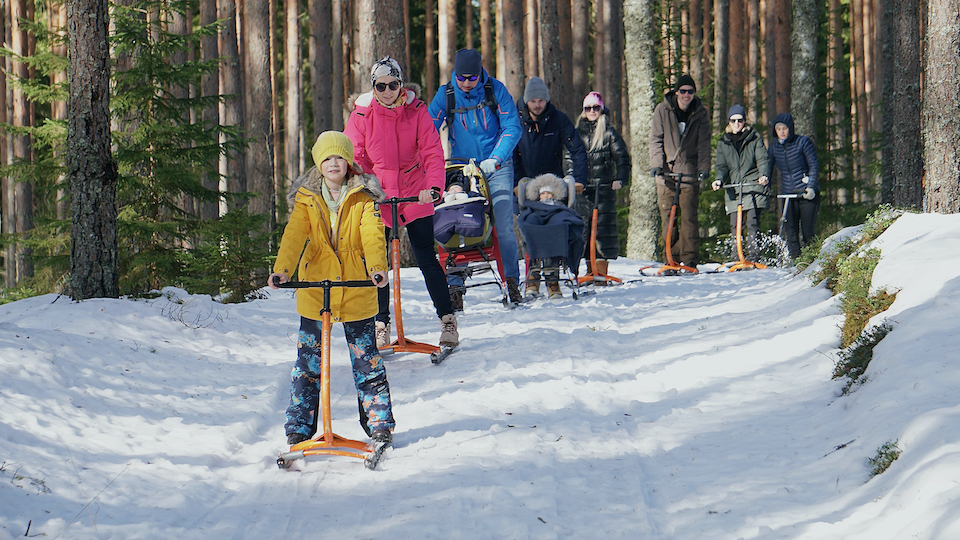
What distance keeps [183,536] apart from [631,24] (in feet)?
41.4

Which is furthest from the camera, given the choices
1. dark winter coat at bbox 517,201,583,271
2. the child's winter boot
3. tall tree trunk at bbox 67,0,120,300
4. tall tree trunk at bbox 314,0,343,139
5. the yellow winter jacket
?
tall tree trunk at bbox 314,0,343,139

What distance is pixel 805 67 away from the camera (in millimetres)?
15688

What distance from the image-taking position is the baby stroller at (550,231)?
9180 mm

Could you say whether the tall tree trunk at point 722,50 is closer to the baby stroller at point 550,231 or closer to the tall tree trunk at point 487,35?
the tall tree trunk at point 487,35

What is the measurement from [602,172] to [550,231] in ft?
7.21

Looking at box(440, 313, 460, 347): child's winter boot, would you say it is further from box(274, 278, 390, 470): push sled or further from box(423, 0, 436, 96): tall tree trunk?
box(423, 0, 436, 96): tall tree trunk

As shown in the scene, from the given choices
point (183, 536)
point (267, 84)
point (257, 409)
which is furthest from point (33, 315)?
point (267, 84)

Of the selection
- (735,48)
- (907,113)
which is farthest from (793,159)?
(735,48)

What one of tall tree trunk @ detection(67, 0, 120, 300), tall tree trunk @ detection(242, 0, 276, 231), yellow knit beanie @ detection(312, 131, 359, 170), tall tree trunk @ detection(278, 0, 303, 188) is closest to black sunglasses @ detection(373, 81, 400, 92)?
yellow knit beanie @ detection(312, 131, 359, 170)

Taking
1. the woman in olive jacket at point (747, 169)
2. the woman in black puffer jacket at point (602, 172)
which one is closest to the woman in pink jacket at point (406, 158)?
the woman in black puffer jacket at point (602, 172)

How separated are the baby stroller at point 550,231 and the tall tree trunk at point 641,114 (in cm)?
511

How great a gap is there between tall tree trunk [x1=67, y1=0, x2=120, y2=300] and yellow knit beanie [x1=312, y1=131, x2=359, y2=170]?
13.3ft

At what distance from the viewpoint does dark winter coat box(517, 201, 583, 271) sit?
9156 millimetres

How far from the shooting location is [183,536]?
3414 millimetres
